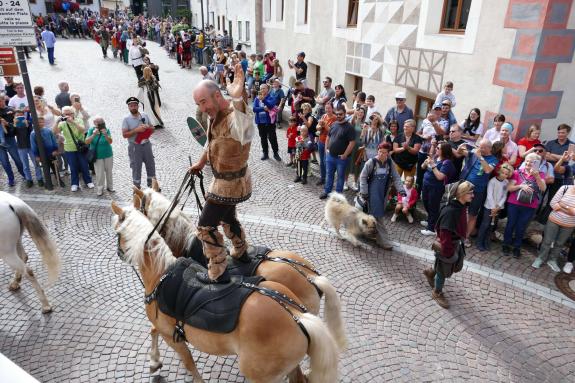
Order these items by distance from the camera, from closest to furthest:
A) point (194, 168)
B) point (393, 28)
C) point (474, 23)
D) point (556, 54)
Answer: point (194, 168), point (556, 54), point (474, 23), point (393, 28)

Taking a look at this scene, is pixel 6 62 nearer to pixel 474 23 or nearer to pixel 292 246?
pixel 292 246

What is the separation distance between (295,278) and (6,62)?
8.47 metres

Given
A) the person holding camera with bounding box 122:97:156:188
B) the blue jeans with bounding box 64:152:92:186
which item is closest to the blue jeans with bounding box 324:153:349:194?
the person holding camera with bounding box 122:97:156:188

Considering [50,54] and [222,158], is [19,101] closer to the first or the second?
[222,158]

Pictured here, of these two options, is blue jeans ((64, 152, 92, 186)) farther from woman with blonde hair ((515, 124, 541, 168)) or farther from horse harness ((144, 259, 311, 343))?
woman with blonde hair ((515, 124, 541, 168))

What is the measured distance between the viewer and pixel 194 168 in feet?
12.4

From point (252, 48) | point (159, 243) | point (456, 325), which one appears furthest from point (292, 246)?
point (252, 48)

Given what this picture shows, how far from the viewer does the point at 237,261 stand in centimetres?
417

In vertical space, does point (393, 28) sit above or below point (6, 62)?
above

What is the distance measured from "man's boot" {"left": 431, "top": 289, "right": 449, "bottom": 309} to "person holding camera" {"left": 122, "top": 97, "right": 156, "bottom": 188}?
5.58m

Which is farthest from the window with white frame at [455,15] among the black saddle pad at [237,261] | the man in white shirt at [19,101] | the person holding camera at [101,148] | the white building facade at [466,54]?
the man in white shirt at [19,101]

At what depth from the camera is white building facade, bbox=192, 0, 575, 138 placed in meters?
7.54

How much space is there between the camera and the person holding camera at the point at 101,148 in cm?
812

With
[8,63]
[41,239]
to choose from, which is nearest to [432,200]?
[41,239]
